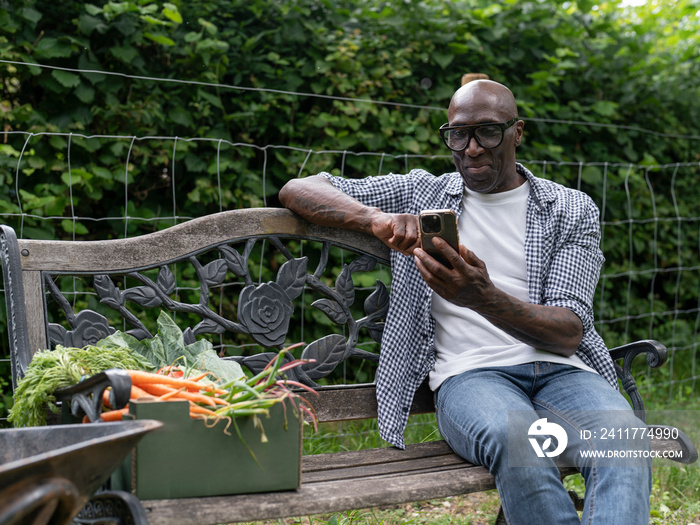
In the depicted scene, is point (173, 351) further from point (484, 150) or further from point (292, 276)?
point (484, 150)

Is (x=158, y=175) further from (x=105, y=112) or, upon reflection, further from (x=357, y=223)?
(x=357, y=223)

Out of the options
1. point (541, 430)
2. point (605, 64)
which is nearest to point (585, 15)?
point (605, 64)

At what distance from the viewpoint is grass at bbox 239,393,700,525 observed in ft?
10.2

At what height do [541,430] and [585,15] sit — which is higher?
[585,15]

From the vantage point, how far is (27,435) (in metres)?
1.57

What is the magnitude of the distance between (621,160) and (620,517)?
3.53 meters

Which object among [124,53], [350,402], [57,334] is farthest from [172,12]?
[350,402]

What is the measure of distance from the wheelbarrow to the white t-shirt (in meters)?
1.32

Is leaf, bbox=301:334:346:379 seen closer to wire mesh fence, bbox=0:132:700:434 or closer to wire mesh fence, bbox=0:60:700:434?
wire mesh fence, bbox=0:60:700:434

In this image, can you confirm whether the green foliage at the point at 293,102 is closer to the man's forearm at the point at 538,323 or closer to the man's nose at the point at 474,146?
the man's nose at the point at 474,146

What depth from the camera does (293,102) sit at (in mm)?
3869

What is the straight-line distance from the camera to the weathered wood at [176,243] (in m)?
2.28

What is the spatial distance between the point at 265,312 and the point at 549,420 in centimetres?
101

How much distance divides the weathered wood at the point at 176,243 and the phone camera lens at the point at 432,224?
58 centimetres
